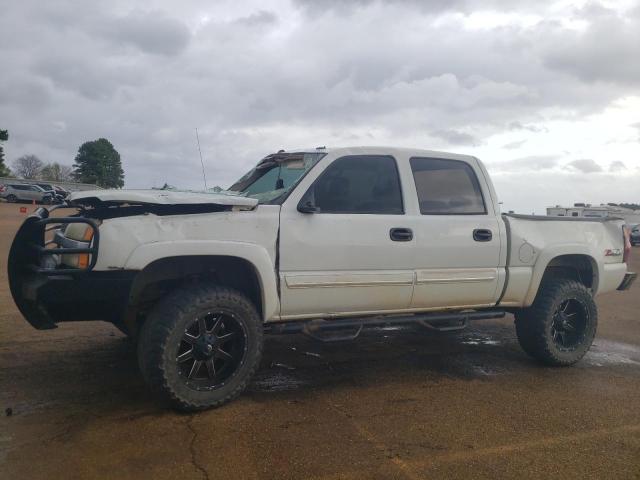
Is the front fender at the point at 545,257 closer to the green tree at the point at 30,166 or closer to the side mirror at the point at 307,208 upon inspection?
the side mirror at the point at 307,208

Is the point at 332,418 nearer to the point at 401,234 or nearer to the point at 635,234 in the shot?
the point at 401,234

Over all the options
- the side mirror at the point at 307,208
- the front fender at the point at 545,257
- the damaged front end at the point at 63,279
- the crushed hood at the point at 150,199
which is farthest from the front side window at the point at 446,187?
the damaged front end at the point at 63,279

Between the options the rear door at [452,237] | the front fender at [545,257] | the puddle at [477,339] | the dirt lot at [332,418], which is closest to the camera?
the dirt lot at [332,418]

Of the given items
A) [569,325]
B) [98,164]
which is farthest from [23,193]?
[569,325]

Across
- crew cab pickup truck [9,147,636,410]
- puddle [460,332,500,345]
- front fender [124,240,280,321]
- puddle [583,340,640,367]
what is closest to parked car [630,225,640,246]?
puddle [583,340,640,367]

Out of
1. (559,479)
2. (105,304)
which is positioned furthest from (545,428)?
(105,304)

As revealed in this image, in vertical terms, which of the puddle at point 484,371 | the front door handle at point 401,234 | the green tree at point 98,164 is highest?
the green tree at point 98,164

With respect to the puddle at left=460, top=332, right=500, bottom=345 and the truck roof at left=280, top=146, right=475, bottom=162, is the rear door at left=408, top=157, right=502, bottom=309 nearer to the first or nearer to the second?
the truck roof at left=280, top=146, right=475, bottom=162

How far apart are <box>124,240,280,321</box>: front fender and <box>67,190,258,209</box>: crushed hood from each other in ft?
0.92

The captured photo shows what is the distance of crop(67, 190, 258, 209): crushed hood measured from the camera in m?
3.62

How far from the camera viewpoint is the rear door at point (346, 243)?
4102mm

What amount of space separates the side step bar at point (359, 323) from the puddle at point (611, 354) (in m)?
1.52

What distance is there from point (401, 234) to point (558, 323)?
2163mm

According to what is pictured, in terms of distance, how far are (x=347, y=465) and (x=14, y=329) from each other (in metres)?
4.56
